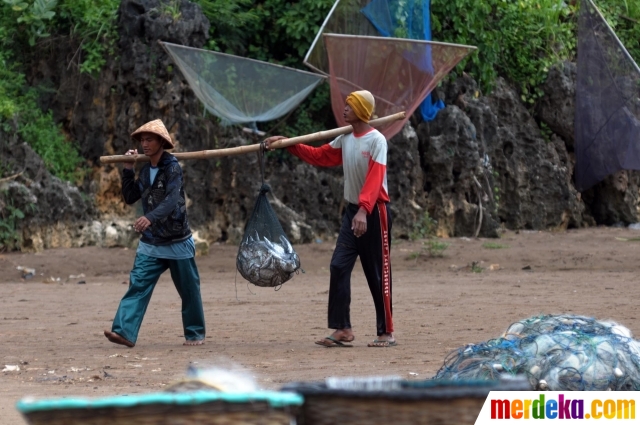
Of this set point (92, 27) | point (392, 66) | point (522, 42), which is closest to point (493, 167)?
point (522, 42)

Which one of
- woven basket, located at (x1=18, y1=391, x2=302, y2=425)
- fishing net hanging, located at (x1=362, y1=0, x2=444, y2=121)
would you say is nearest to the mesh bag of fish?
woven basket, located at (x1=18, y1=391, x2=302, y2=425)

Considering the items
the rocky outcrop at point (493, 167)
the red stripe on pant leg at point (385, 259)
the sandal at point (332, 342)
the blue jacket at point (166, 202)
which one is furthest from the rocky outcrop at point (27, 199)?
the red stripe on pant leg at point (385, 259)

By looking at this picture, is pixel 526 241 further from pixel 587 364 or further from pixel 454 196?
pixel 587 364

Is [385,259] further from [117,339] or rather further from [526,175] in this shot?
[526,175]

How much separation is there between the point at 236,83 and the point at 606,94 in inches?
250

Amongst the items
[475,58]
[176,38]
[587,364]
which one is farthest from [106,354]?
[475,58]

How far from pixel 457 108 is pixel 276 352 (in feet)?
32.5

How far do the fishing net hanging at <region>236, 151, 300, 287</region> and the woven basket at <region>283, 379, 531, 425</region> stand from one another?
16.0ft

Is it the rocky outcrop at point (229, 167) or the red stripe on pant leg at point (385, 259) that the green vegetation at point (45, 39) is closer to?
the rocky outcrop at point (229, 167)

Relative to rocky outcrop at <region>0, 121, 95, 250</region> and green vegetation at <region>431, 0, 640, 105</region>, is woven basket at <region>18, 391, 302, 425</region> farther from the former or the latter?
green vegetation at <region>431, 0, 640, 105</region>

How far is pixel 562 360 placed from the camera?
4.69 m

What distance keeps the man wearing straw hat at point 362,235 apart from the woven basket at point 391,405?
4.66m

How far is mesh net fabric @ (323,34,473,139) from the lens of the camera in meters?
12.1

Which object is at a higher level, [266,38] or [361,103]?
[266,38]
